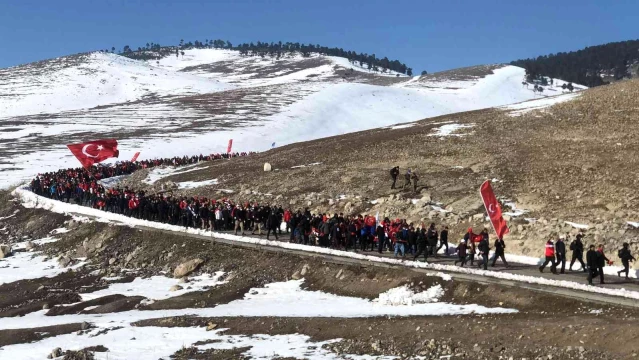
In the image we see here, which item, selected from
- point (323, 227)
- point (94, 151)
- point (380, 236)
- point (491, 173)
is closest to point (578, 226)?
point (380, 236)

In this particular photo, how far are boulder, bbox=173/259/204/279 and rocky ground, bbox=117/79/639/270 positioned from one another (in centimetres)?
977

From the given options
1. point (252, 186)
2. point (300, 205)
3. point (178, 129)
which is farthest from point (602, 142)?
point (178, 129)

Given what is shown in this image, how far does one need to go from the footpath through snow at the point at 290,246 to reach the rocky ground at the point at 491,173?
527 cm

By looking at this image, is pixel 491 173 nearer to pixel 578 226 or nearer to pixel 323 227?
pixel 578 226

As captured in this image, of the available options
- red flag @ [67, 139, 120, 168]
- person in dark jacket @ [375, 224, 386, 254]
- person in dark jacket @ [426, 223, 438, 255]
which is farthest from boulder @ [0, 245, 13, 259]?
person in dark jacket @ [426, 223, 438, 255]

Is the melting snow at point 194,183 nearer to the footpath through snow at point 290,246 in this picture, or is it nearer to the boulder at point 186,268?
the footpath through snow at point 290,246

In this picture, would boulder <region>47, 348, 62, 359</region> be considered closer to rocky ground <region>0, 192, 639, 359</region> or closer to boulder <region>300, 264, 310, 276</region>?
rocky ground <region>0, 192, 639, 359</region>

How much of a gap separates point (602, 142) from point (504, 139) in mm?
7356

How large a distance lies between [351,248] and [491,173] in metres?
13.6

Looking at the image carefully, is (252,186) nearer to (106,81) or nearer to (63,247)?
(63,247)

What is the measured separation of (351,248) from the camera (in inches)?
1051

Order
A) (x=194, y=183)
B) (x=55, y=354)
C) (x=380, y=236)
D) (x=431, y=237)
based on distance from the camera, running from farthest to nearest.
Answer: (x=194, y=183) → (x=380, y=236) → (x=431, y=237) → (x=55, y=354)

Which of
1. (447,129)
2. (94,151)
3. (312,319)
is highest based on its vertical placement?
(447,129)

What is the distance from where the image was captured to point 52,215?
134ft
